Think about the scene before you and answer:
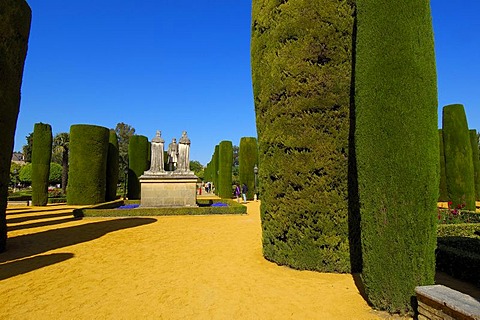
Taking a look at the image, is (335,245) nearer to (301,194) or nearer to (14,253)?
(301,194)

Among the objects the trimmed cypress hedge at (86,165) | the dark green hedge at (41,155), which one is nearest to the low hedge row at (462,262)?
the trimmed cypress hedge at (86,165)

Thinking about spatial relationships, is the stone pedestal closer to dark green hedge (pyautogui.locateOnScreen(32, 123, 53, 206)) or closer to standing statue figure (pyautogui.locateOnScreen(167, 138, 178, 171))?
standing statue figure (pyautogui.locateOnScreen(167, 138, 178, 171))

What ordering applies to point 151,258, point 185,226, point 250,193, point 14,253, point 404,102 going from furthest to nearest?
point 250,193 < point 185,226 < point 14,253 < point 151,258 < point 404,102

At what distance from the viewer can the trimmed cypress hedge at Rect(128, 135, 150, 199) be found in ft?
83.0

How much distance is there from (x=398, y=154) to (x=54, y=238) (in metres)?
10.9

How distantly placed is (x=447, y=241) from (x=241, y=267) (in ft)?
18.1

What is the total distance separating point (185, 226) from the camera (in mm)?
11930

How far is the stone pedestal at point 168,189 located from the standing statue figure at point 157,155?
1.52 ft

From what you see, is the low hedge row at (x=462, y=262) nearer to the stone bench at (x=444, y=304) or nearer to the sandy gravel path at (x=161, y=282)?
the sandy gravel path at (x=161, y=282)

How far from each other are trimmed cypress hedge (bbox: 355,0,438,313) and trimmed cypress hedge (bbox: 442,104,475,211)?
1670 cm

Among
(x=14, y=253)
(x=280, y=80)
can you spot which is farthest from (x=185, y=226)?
(x=280, y=80)

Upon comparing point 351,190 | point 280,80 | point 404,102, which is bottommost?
point 351,190

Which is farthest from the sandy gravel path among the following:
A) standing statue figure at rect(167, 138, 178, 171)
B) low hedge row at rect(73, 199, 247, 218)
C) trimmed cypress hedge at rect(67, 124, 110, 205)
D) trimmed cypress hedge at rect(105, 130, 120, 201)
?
trimmed cypress hedge at rect(105, 130, 120, 201)

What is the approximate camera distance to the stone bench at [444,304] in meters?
2.90
